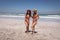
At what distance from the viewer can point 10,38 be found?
653 centimetres

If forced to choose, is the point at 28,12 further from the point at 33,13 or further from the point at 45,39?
the point at 45,39

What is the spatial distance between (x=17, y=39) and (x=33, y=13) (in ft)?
5.94

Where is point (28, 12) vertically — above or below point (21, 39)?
above

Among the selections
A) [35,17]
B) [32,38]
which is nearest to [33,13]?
[35,17]

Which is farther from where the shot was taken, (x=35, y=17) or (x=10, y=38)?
(x=35, y=17)

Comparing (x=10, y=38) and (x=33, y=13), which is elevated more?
(x=33, y=13)

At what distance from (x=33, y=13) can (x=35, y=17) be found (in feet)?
0.78

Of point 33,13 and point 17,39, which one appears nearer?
point 17,39

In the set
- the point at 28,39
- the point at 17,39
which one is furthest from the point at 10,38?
the point at 28,39

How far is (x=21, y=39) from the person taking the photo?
6.40 metres

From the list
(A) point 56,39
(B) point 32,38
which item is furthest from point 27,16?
(A) point 56,39

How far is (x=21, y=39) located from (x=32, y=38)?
0.52 meters

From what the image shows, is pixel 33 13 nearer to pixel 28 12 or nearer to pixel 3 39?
pixel 28 12

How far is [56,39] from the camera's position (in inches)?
262
